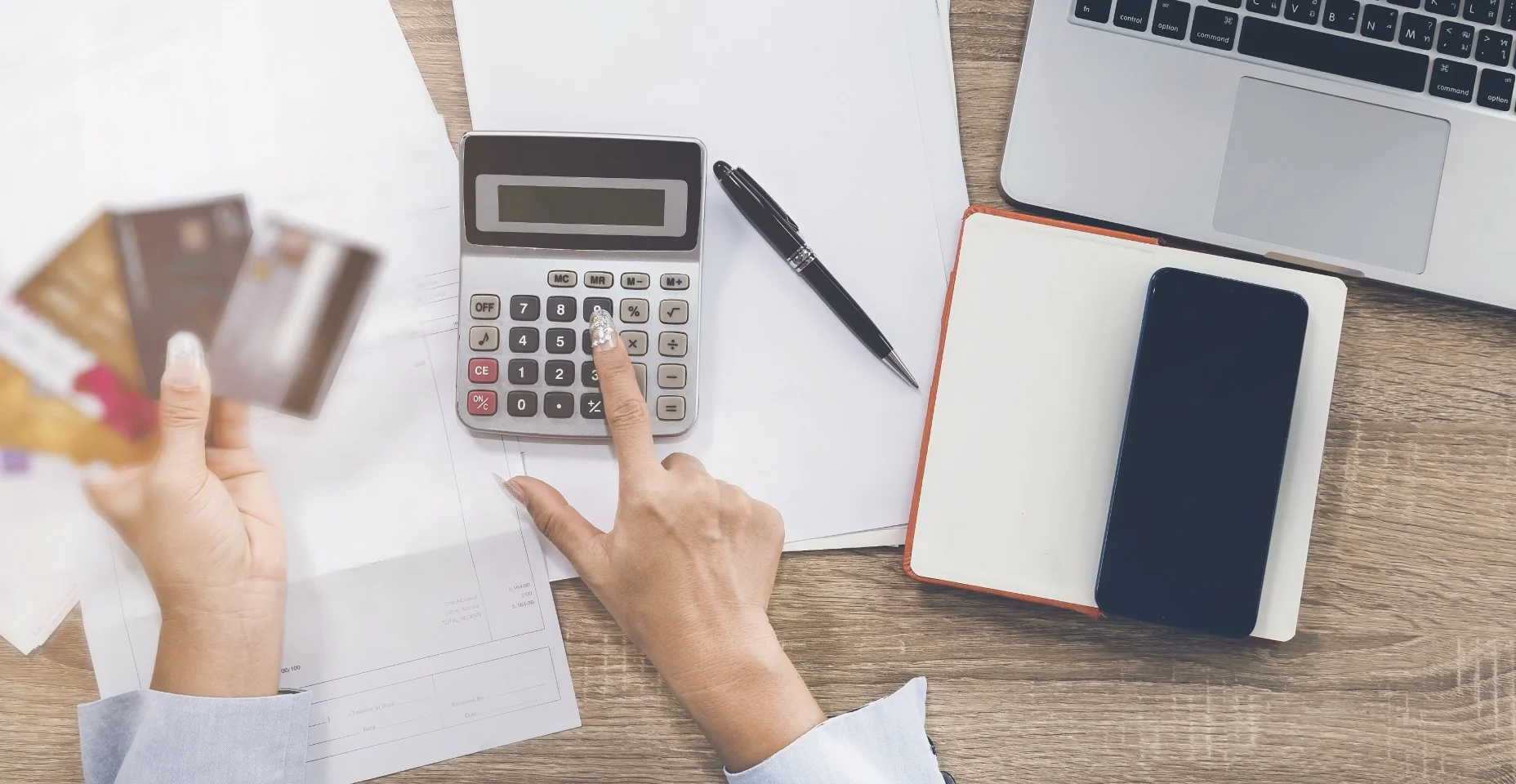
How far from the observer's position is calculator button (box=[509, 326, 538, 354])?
0.47 meters

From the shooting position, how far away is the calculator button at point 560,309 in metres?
0.48

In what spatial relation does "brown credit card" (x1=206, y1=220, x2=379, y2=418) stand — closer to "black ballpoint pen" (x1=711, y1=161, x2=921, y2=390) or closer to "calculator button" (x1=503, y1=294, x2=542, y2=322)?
"calculator button" (x1=503, y1=294, x2=542, y2=322)

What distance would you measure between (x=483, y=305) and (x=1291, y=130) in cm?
43

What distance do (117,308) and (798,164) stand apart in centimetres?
36

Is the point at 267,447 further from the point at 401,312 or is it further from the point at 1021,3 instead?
the point at 1021,3

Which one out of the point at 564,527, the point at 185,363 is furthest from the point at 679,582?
the point at 185,363

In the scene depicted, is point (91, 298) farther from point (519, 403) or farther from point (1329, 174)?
point (1329, 174)

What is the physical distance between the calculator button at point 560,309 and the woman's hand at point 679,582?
1cm

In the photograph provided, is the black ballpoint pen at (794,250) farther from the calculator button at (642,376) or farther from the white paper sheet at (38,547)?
the white paper sheet at (38,547)

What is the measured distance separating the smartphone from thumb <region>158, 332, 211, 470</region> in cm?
46

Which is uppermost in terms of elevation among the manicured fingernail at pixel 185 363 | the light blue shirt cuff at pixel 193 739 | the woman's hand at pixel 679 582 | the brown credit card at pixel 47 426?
the manicured fingernail at pixel 185 363

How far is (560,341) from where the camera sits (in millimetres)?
475

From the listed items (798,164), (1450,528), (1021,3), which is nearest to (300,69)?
(798,164)

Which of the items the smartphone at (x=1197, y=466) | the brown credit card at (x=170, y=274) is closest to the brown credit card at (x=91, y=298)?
the brown credit card at (x=170, y=274)
